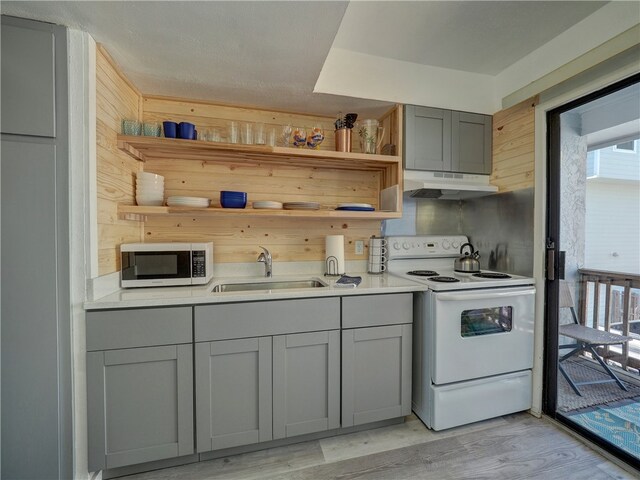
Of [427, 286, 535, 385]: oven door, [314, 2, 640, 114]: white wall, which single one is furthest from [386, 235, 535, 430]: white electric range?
[314, 2, 640, 114]: white wall

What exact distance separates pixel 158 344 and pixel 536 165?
8.40 ft

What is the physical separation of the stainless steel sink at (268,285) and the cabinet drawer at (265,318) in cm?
32

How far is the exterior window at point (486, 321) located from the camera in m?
1.85

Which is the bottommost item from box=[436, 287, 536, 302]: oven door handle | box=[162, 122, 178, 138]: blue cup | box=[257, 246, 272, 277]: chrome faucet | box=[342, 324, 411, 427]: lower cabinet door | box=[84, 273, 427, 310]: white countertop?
box=[342, 324, 411, 427]: lower cabinet door

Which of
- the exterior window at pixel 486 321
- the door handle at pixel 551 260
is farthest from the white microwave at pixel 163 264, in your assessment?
the door handle at pixel 551 260

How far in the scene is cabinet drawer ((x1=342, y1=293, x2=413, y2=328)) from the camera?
1.66 m

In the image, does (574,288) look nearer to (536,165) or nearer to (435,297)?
(536,165)

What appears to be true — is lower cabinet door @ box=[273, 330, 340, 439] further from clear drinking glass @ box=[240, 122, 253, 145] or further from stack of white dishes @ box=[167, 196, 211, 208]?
clear drinking glass @ box=[240, 122, 253, 145]

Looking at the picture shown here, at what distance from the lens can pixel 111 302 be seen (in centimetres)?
133

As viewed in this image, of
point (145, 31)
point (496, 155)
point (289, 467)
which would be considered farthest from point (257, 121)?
point (289, 467)

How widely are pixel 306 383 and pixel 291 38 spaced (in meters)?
1.84

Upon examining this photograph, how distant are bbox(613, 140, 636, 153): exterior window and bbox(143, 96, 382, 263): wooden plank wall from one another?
4.81ft

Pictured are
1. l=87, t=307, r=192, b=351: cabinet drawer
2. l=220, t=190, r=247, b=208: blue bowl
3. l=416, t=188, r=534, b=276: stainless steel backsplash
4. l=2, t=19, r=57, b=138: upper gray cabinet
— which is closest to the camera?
l=2, t=19, r=57, b=138: upper gray cabinet

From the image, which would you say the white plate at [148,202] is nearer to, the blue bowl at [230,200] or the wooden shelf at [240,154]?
the wooden shelf at [240,154]
